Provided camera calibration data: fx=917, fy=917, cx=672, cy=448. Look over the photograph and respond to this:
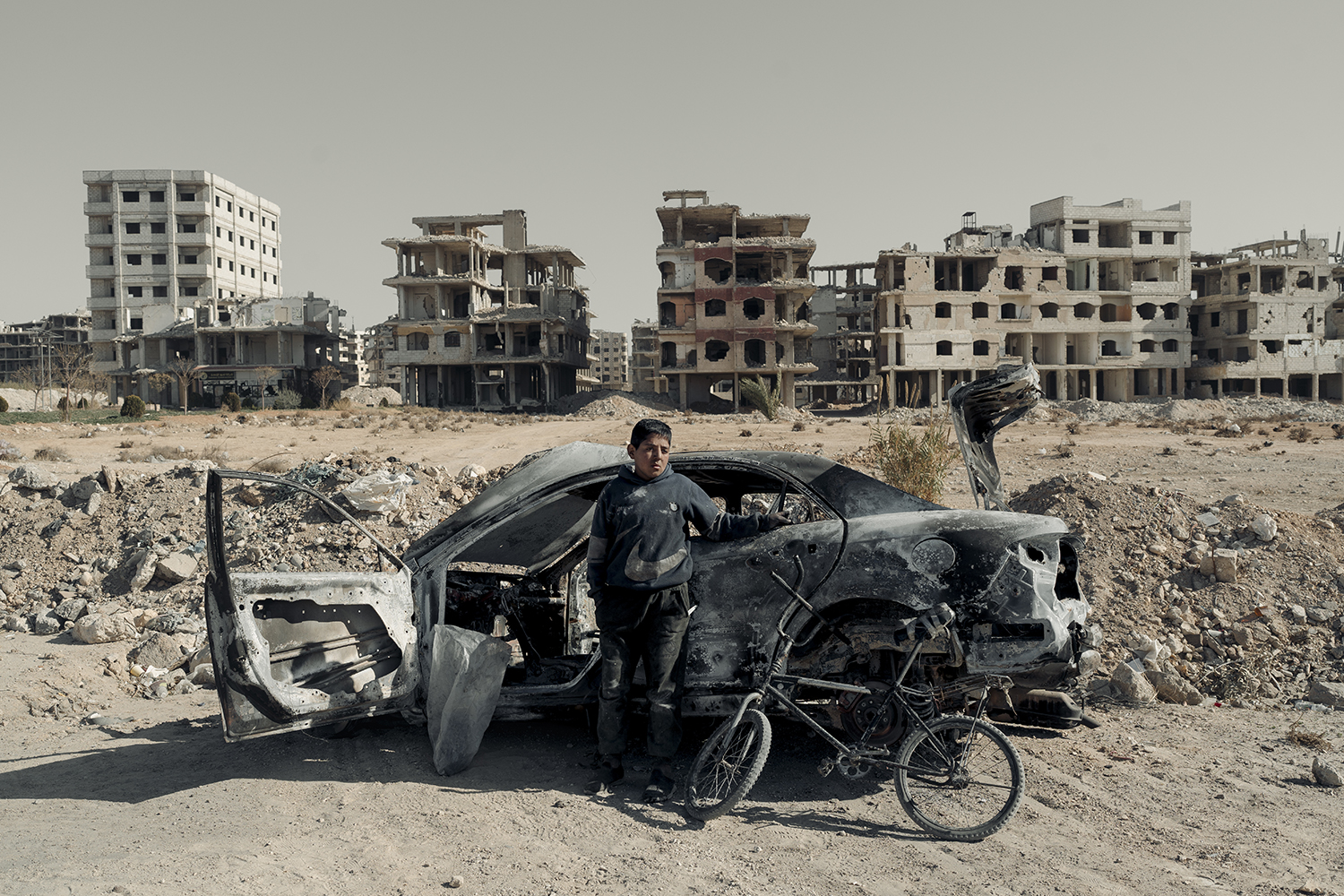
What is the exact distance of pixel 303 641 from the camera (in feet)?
16.5

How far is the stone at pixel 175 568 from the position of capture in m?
9.05

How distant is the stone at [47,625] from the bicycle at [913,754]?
6590 mm

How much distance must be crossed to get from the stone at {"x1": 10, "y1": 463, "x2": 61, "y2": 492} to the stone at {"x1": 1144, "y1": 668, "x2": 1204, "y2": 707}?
502 inches

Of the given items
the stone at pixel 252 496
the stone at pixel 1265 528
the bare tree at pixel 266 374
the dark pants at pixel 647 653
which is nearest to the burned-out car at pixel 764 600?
the dark pants at pixel 647 653

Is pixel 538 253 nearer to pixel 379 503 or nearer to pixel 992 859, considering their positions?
pixel 379 503

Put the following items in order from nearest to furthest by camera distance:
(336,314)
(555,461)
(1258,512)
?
(555,461), (1258,512), (336,314)

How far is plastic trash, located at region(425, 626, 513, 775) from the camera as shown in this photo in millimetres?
4805

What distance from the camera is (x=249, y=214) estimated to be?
8019 cm

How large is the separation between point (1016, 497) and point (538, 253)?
53.4 metres

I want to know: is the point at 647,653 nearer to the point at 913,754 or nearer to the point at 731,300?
the point at 913,754

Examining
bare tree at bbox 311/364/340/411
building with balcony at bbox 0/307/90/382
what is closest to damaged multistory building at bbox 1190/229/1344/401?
bare tree at bbox 311/364/340/411

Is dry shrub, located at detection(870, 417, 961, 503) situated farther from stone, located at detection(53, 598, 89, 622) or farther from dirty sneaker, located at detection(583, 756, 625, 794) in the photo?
stone, located at detection(53, 598, 89, 622)

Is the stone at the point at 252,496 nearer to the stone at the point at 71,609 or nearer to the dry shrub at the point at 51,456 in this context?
the stone at the point at 71,609

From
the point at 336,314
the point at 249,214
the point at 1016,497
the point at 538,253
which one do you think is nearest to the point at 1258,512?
the point at 1016,497
